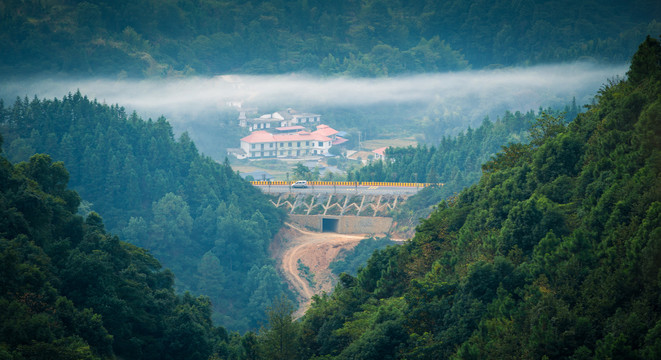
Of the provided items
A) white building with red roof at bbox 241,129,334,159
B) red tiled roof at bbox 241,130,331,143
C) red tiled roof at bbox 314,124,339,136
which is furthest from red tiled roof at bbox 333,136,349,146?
white building with red roof at bbox 241,129,334,159

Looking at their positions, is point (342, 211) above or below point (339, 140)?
below

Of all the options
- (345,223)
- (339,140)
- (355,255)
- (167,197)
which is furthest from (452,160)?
(339,140)

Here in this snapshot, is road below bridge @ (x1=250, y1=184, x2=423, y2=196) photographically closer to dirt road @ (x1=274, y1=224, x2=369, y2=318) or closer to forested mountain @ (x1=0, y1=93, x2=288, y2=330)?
forested mountain @ (x1=0, y1=93, x2=288, y2=330)

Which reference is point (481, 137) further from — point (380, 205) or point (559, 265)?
point (559, 265)

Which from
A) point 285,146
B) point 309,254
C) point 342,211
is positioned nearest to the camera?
point 309,254

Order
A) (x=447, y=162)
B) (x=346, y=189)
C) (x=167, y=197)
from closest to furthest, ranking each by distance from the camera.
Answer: (x=167, y=197) < (x=346, y=189) < (x=447, y=162)

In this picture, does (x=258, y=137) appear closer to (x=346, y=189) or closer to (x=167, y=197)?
(x=346, y=189)

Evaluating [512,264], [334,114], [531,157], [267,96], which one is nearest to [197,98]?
[267,96]

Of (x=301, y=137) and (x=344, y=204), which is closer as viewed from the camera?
(x=344, y=204)
